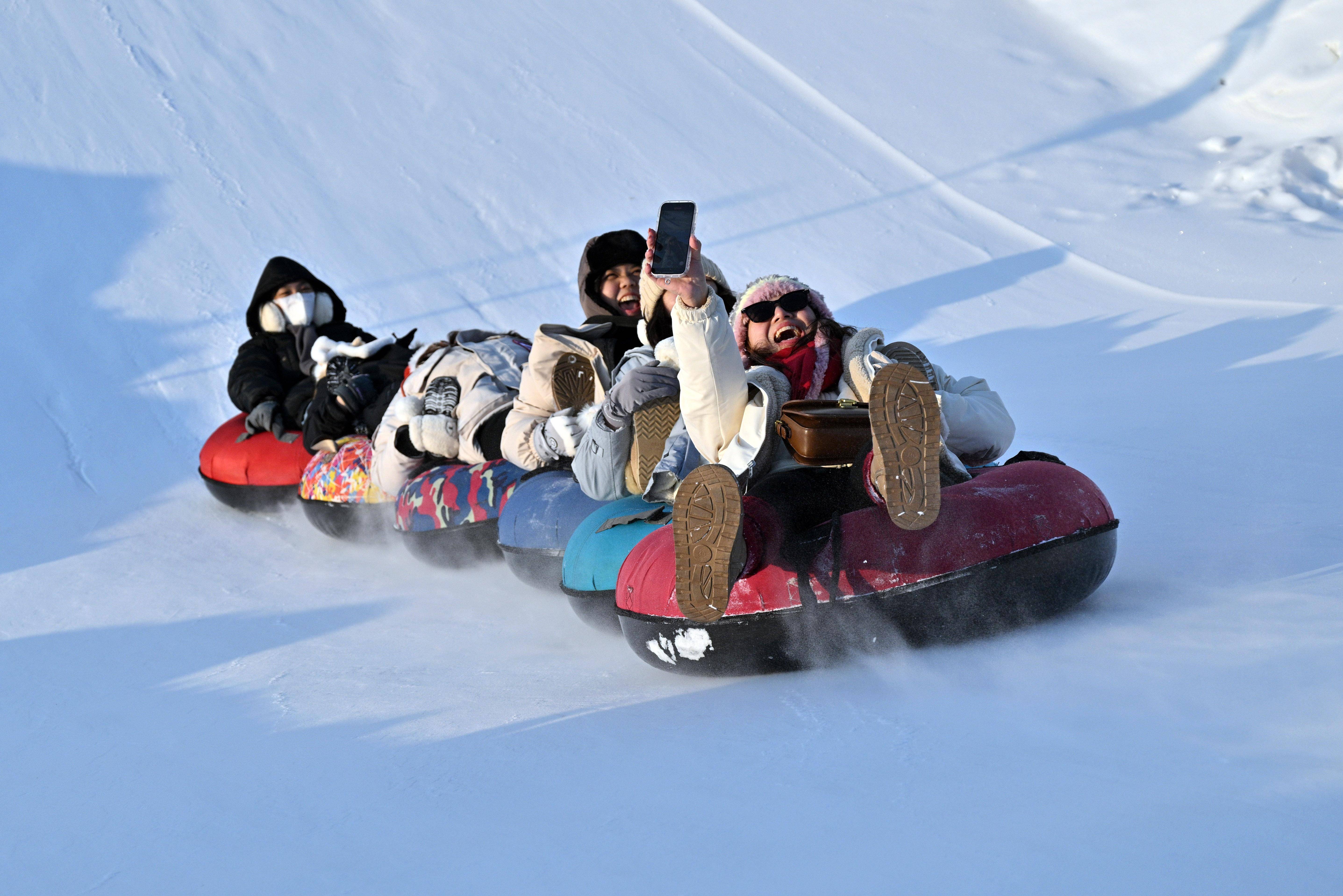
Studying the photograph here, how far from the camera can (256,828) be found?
7.19ft

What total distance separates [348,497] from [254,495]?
88 cm

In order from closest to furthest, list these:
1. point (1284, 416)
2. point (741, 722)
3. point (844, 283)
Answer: point (741, 722), point (1284, 416), point (844, 283)

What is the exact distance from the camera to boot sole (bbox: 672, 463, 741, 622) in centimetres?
234

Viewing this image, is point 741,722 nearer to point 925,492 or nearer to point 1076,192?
point 925,492

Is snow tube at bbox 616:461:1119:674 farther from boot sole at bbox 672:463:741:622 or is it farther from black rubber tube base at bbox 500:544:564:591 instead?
black rubber tube base at bbox 500:544:564:591

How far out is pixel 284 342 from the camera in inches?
228

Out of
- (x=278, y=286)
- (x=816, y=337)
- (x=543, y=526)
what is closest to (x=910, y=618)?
(x=816, y=337)

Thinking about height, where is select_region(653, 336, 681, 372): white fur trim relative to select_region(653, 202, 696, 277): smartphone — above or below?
below

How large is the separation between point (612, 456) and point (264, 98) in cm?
982

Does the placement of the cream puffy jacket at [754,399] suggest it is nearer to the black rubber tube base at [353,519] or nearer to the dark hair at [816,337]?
the dark hair at [816,337]

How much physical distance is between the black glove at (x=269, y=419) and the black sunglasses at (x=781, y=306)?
309 centimetres

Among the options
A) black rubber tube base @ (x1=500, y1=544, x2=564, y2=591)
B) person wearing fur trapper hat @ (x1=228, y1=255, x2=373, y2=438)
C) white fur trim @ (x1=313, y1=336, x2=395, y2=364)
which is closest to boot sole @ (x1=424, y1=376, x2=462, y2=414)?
black rubber tube base @ (x1=500, y1=544, x2=564, y2=591)

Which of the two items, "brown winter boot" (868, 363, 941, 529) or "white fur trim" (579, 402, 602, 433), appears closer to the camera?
"brown winter boot" (868, 363, 941, 529)

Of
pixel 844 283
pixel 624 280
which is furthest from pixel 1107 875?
pixel 844 283
